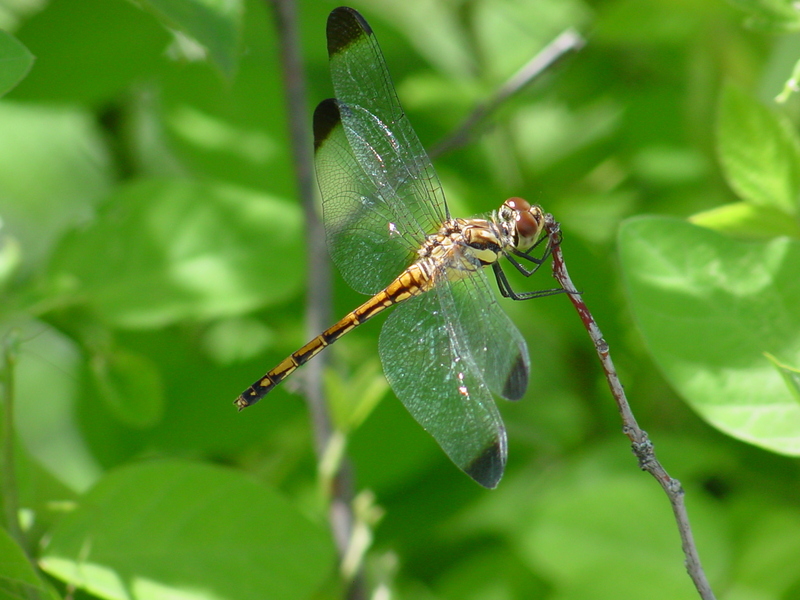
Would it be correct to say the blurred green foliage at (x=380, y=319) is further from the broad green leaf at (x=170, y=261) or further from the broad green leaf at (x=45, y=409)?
the broad green leaf at (x=45, y=409)

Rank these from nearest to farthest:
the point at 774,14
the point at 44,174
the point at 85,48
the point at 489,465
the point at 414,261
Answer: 1. the point at 774,14
2. the point at 489,465
3. the point at 85,48
4. the point at 414,261
5. the point at 44,174

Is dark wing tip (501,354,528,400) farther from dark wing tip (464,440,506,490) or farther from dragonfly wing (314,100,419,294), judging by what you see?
dragonfly wing (314,100,419,294)

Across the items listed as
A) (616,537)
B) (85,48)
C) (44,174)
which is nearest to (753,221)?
(616,537)

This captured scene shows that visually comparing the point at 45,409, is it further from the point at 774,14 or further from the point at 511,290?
the point at 774,14

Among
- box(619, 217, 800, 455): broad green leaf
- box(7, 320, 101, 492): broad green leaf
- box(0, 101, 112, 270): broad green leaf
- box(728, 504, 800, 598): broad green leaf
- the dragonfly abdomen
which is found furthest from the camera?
box(7, 320, 101, 492): broad green leaf

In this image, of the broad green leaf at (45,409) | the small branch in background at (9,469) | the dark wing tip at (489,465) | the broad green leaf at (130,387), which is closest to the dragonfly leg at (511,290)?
the dark wing tip at (489,465)

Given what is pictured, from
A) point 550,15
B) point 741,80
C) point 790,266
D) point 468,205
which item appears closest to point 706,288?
point 790,266

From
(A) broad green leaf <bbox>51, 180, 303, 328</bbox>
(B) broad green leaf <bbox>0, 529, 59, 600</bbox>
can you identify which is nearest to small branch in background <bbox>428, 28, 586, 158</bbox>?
(A) broad green leaf <bbox>51, 180, 303, 328</bbox>
